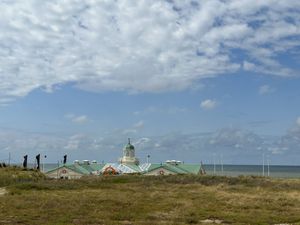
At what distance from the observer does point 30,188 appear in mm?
44562

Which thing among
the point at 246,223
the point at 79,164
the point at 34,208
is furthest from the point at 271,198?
the point at 79,164

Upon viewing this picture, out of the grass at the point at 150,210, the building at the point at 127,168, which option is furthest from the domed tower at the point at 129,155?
the grass at the point at 150,210

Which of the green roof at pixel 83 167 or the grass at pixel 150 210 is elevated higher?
the green roof at pixel 83 167

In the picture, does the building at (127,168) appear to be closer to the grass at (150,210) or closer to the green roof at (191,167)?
the green roof at (191,167)

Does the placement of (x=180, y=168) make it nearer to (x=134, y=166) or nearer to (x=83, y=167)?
(x=134, y=166)

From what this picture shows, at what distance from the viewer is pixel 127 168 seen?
92.2 meters

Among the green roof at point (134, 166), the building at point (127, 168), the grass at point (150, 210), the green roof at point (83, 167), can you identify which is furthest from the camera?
the green roof at point (134, 166)

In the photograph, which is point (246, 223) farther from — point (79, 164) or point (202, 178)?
point (79, 164)

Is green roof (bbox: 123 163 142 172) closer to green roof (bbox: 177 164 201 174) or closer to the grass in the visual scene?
green roof (bbox: 177 164 201 174)

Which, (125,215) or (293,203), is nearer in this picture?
(125,215)

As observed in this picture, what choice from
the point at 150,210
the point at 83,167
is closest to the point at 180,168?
the point at 83,167

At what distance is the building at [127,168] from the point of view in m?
87.6

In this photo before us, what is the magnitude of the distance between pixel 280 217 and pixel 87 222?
34.2 feet

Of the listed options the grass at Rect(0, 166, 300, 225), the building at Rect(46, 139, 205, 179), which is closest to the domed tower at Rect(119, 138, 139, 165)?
the building at Rect(46, 139, 205, 179)
